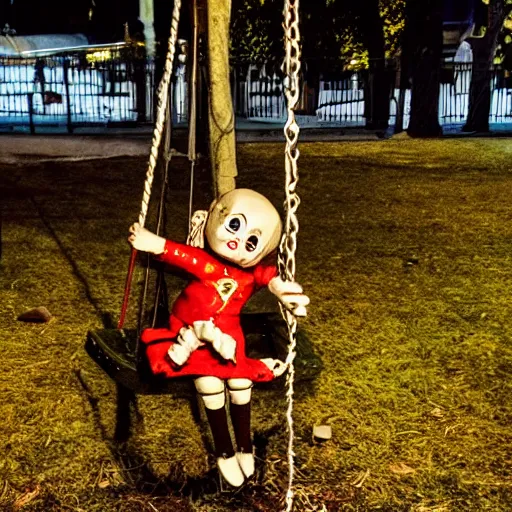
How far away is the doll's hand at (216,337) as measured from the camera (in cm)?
289

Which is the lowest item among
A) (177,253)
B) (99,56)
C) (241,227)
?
(177,253)

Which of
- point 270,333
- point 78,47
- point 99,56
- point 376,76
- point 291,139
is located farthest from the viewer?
point 78,47

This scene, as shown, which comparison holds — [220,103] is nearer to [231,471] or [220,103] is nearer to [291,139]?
[291,139]

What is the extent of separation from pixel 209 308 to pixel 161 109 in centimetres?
77

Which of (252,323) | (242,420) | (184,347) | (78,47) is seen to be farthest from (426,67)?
(184,347)

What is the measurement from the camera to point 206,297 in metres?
3.02

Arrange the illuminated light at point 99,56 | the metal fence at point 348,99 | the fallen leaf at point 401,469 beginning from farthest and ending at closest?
1. the illuminated light at point 99,56
2. the metal fence at point 348,99
3. the fallen leaf at point 401,469

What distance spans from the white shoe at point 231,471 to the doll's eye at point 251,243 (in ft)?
2.40

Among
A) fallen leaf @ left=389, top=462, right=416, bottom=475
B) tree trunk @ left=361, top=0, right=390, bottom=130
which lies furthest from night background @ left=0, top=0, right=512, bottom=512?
tree trunk @ left=361, top=0, right=390, bottom=130

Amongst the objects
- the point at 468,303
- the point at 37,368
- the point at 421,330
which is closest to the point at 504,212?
the point at 468,303

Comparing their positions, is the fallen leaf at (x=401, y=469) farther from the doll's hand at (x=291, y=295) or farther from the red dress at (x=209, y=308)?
the doll's hand at (x=291, y=295)

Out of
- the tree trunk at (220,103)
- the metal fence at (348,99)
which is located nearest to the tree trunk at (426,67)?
the metal fence at (348,99)

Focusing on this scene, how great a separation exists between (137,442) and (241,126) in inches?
753

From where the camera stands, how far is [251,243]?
2924 mm
